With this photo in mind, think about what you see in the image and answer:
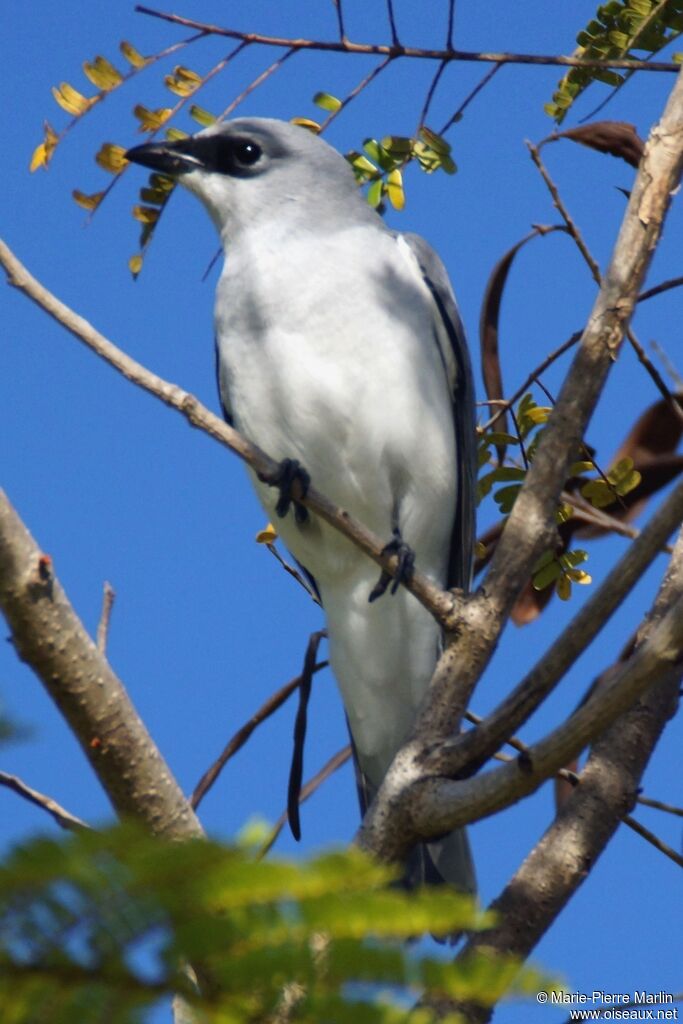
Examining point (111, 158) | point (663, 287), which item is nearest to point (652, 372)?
point (663, 287)

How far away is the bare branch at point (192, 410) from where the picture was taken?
2.74m

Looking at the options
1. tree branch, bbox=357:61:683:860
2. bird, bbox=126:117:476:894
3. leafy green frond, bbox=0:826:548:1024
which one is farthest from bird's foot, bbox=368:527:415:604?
leafy green frond, bbox=0:826:548:1024

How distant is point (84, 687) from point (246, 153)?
2.99 m

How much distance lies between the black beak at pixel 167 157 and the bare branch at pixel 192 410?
1.56 metres

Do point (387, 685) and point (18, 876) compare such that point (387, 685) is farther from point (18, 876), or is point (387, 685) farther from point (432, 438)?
point (18, 876)

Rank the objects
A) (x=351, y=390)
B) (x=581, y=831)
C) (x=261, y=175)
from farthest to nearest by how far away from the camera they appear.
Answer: (x=261, y=175) < (x=351, y=390) < (x=581, y=831)

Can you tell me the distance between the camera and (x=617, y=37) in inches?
153

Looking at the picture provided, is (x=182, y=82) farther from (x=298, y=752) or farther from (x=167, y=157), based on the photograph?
(x=298, y=752)

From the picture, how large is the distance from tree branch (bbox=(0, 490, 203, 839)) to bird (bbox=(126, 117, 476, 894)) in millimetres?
1319

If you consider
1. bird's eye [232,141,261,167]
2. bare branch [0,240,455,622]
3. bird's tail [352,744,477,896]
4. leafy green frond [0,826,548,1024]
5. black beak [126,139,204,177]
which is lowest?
leafy green frond [0,826,548,1024]

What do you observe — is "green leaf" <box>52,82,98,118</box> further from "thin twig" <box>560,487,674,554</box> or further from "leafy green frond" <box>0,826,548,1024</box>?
"leafy green frond" <box>0,826,548,1024</box>

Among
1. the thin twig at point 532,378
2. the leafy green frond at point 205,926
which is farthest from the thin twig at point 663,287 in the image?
the leafy green frond at point 205,926

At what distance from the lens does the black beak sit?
4387 mm

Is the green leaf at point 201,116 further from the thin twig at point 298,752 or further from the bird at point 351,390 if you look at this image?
the thin twig at point 298,752
